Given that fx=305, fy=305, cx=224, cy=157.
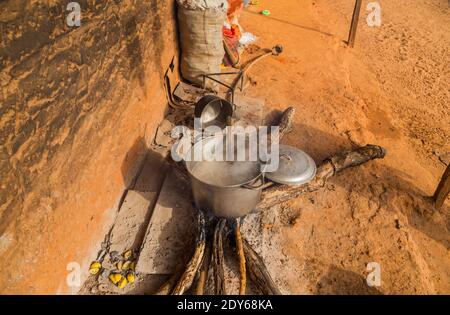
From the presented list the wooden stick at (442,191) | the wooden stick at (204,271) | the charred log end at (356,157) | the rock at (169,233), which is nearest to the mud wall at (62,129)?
the rock at (169,233)

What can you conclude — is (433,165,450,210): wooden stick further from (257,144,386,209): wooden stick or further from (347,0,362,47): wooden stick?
(347,0,362,47): wooden stick

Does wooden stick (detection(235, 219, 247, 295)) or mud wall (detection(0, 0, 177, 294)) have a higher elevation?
mud wall (detection(0, 0, 177, 294))

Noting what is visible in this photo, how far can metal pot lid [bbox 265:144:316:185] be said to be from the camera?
3.31 metres

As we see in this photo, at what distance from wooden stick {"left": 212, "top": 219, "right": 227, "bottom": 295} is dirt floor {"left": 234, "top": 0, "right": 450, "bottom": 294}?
57cm

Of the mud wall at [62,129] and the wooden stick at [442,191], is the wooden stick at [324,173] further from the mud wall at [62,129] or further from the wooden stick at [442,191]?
the mud wall at [62,129]

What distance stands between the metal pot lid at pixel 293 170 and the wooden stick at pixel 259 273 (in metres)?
0.84

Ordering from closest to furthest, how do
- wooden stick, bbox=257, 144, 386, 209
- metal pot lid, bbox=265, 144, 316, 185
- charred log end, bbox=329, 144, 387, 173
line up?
metal pot lid, bbox=265, 144, 316, 185 → wooden stick, bbox=257, 144, 386, 209 → charred log end, bbox=329, 144, 387, 173

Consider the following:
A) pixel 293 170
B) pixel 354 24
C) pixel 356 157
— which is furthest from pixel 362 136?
pixel 354 24

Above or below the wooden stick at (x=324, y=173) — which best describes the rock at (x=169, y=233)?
below

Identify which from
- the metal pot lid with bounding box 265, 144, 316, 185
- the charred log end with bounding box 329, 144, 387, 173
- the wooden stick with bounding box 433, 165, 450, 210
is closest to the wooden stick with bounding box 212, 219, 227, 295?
the metal pot lid with bounding box 265, 144, 316, 185

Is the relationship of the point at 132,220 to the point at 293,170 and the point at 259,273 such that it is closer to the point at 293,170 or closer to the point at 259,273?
the point at 259,273

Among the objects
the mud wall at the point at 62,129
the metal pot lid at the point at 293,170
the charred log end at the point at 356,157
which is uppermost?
the mud wall at the point at 62,129

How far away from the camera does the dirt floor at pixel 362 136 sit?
123 inches
